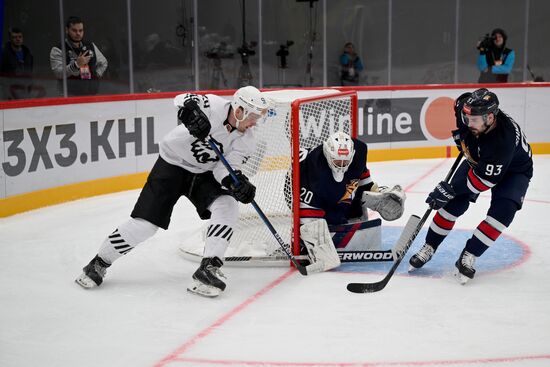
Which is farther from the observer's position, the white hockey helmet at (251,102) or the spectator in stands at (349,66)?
the spectator in stands at (349,66)

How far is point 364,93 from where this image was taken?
813 centimetres

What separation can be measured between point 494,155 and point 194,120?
1392mm

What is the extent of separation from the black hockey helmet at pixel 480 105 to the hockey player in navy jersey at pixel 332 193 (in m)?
Result: 0.62

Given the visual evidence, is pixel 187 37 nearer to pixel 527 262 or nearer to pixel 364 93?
pixel 364 93

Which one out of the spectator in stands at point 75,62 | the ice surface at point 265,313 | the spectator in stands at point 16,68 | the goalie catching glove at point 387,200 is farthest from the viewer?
the spectator in stands at point 75,62

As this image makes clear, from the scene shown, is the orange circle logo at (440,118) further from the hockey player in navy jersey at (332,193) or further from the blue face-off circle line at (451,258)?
the hockey player in navy jersey at (332,193)

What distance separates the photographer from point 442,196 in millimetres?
4012

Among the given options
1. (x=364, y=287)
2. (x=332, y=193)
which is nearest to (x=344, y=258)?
(x=332, y=193)

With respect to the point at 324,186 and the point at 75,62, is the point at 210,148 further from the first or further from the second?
the point at 75,62

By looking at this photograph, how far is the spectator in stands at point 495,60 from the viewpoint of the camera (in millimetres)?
9117

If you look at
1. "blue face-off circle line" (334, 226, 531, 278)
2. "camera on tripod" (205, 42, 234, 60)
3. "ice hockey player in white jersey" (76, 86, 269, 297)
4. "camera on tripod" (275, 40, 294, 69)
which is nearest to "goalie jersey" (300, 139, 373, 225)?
"blue face-off circle line" (334, 226, 531, 278)

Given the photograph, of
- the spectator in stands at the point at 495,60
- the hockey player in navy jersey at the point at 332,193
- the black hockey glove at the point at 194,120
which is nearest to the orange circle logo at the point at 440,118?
the spectator in stands at the point at 495,60

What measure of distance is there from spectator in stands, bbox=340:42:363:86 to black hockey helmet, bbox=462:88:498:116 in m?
5.60

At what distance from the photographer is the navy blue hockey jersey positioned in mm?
3883
